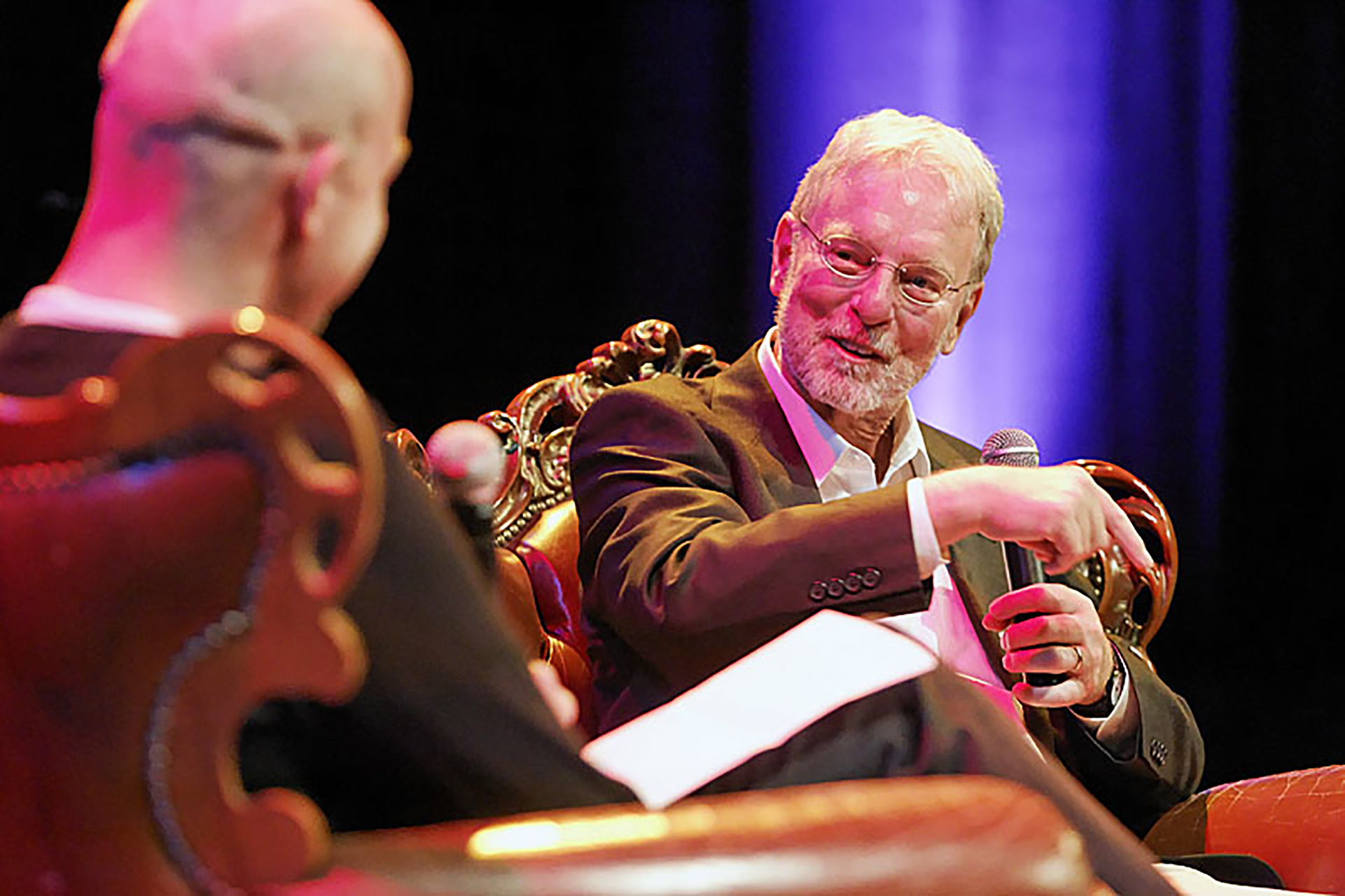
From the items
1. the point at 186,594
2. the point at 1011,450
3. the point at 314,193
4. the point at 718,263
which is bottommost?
the point at 718,263

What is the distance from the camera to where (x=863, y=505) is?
1.56 metres

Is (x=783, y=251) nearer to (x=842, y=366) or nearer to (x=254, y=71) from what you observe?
(x=842, y=366)

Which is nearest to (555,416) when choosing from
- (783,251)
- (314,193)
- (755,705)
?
(783,251)

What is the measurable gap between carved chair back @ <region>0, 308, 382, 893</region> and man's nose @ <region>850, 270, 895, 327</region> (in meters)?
1.38

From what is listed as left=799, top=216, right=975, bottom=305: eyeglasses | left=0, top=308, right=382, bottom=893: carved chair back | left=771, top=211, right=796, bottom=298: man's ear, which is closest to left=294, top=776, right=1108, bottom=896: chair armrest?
left=0, top=308, right=382, bottom=893: carved chair back

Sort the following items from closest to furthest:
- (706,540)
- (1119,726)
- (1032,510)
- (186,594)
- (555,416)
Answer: (186,594)
(1032,510)
(706,540)
(1119,726)
(555,416)

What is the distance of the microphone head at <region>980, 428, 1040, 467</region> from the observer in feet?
5.92

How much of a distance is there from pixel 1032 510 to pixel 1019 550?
0.91 feet

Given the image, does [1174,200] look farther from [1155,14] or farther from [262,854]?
[262,854]

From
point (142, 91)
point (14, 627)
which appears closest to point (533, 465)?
point (142, 91)

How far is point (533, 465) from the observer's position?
2.17 metres

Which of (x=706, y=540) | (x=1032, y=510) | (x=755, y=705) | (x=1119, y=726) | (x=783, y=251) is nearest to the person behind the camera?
(x=755, y=705)

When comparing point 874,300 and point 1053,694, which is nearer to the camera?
point 1053,694

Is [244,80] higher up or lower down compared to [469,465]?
higher up
